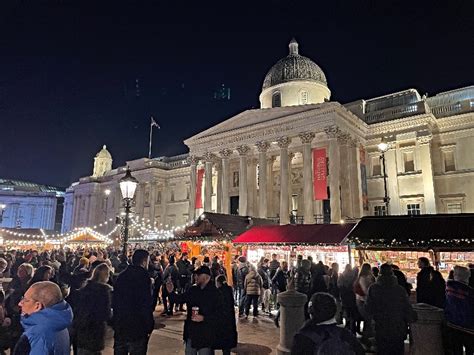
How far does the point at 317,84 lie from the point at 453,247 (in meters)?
26.4

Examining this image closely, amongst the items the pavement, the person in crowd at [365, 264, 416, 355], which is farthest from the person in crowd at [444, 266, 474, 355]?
the pavement

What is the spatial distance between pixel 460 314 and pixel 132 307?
524cm

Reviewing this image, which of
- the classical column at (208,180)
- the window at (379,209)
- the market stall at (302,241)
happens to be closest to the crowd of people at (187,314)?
the market stall at (302,241)

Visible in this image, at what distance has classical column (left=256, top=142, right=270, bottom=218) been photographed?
2839cm

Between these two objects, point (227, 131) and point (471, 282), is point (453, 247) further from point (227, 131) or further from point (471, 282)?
point (227, 131)

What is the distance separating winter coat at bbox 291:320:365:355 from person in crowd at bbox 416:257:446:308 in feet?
17.6

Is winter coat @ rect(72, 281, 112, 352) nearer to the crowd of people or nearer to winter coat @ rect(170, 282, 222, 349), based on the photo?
the crowd of people

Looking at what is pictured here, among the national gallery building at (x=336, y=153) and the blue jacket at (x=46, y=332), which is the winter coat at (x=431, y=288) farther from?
the national gallery building at (x=336, y=153)

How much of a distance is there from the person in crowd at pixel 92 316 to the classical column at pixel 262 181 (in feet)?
75.9

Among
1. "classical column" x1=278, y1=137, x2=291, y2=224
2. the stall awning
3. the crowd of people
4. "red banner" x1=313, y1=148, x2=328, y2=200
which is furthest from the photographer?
"classical column" x1=278, y1=137, x2=291, y2=224

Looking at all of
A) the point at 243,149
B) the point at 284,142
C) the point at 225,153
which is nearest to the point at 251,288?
the point at 284,142

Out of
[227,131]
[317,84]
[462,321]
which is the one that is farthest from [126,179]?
[317,84]

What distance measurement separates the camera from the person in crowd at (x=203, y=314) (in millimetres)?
4629

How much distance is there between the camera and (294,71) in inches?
1417
